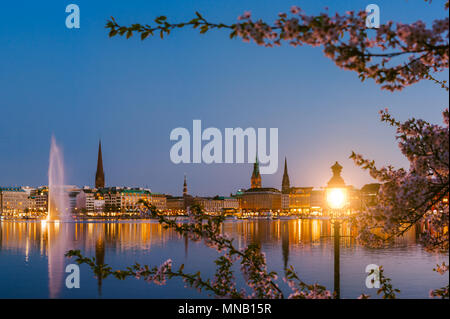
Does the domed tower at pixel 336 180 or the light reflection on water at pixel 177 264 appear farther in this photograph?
the light reflection on water at pixel 177 264

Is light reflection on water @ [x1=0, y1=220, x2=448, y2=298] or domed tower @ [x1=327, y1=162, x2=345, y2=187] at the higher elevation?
domed tower @ [x1=327, y1=162, x2=345, y2=187]

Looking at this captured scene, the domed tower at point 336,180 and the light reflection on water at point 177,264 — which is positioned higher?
the domed tower at point 336,180

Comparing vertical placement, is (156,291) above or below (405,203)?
below

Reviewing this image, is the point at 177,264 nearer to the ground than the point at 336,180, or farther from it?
nearer to the ground

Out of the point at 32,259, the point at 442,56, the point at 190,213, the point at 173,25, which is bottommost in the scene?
the point at 32,259

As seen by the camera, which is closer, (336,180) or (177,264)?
(336,180)

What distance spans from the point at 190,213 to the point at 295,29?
3161 mm

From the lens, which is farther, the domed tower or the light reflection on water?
the light reflection on water
